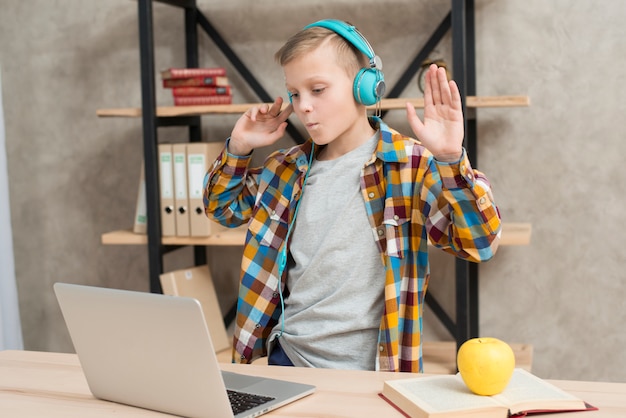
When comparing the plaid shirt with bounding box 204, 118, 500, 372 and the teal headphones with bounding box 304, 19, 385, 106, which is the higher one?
the teal headphones with bounding box 304, 19, 385, 106

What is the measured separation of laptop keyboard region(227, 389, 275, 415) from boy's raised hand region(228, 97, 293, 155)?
2.36 feet

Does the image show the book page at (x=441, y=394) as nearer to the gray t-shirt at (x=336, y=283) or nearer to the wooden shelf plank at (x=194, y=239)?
the gray t-shirt at (x=336, y=283)

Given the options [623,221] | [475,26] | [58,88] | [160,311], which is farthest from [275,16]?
[160,311]

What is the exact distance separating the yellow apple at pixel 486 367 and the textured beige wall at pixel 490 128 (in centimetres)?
167

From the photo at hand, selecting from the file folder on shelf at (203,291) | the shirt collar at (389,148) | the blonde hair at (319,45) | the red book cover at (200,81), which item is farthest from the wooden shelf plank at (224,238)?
the blonde hair at (319,45)

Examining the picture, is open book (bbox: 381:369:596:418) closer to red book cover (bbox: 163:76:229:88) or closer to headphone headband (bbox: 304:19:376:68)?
headphone headband (bbox: 304:19:376:68)

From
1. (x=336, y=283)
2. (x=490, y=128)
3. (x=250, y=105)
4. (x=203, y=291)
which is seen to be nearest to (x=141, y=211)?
(x=203, y=291)

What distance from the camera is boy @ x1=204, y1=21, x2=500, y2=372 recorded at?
1633 mm

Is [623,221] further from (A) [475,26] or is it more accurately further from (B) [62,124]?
(B) [62,124]

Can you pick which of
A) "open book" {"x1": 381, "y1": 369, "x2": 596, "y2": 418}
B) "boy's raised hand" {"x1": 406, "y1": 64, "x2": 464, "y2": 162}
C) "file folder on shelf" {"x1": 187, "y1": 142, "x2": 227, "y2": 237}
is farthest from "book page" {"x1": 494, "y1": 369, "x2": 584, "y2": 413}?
"file folder on shelf" {"x1": 187, "y1": 142, "x2": 227, "y2": 237}

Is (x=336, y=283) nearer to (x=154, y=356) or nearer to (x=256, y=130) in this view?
(x=256, y=130)

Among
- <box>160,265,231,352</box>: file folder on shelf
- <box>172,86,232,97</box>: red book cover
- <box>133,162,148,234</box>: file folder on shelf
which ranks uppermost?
<box>172,86,232,97</box>: red book cover

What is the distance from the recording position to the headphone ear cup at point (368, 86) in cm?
166

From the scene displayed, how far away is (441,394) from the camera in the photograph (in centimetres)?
117
